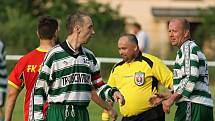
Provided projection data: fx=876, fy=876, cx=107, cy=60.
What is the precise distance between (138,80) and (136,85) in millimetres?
74

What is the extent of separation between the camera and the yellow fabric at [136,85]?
→ 429 inches

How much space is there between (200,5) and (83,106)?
128 feet

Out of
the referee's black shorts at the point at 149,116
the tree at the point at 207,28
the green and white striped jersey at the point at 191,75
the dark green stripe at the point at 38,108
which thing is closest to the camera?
the dark green stripe at the point at 38,108

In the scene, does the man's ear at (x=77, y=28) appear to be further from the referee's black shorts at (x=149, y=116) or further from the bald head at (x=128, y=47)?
the referee's black shorts at (x=149, y=116)

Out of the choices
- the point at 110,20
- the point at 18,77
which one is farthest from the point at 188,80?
the point at 110,20

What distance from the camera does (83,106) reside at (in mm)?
8969

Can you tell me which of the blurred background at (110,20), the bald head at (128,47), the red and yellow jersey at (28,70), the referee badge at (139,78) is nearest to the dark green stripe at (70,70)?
the red and yellow jersey at (28,70)

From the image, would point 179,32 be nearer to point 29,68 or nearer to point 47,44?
point 47,44

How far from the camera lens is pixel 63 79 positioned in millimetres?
8836

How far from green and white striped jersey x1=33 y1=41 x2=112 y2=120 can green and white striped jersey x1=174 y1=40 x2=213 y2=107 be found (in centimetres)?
122

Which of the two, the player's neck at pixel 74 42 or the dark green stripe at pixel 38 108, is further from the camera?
the player's neck at pixel 74 42

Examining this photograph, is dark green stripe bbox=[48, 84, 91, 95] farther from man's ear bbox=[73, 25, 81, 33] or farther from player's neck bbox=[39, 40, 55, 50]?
player's neck bbox=[39, 40, 55, 50]

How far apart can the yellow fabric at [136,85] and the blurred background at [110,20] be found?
37.4ft

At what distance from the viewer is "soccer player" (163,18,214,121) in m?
9.54
